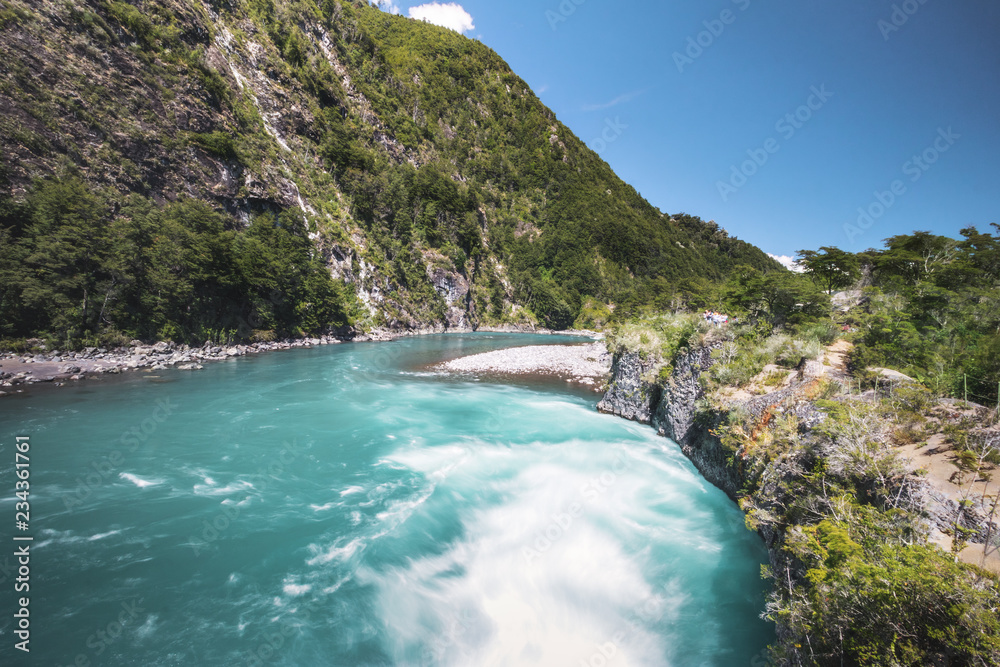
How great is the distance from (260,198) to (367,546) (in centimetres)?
4392

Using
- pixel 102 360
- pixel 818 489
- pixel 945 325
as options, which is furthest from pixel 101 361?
pixel 945 325

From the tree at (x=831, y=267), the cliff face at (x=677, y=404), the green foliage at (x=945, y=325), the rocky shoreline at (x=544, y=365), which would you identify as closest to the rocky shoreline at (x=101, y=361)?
the rocky shoreline at (x=544, y=365)

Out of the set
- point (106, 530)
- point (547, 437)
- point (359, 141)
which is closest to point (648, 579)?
point (547, 437)

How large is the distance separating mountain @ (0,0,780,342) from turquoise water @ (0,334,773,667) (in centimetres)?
1404

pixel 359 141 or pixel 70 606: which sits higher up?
pixel 359 141

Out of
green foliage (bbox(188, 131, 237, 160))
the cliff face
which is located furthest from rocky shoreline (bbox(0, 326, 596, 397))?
green foliage (bbox(188, 131, 237, 160))

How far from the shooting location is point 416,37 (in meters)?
117

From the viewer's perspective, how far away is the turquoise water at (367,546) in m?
4.77

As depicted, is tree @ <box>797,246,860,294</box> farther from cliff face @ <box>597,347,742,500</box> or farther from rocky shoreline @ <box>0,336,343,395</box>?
rocky shoreline @ <box>0,336,343,395</box>

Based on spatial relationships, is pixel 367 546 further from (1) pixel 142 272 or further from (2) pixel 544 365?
(1) pixel 142 272

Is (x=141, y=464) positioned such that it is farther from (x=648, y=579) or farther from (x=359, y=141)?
(x=359, y=141)

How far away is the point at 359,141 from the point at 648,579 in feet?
257

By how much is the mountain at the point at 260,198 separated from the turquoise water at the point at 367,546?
1404cm

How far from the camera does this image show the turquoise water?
4.77 meters
